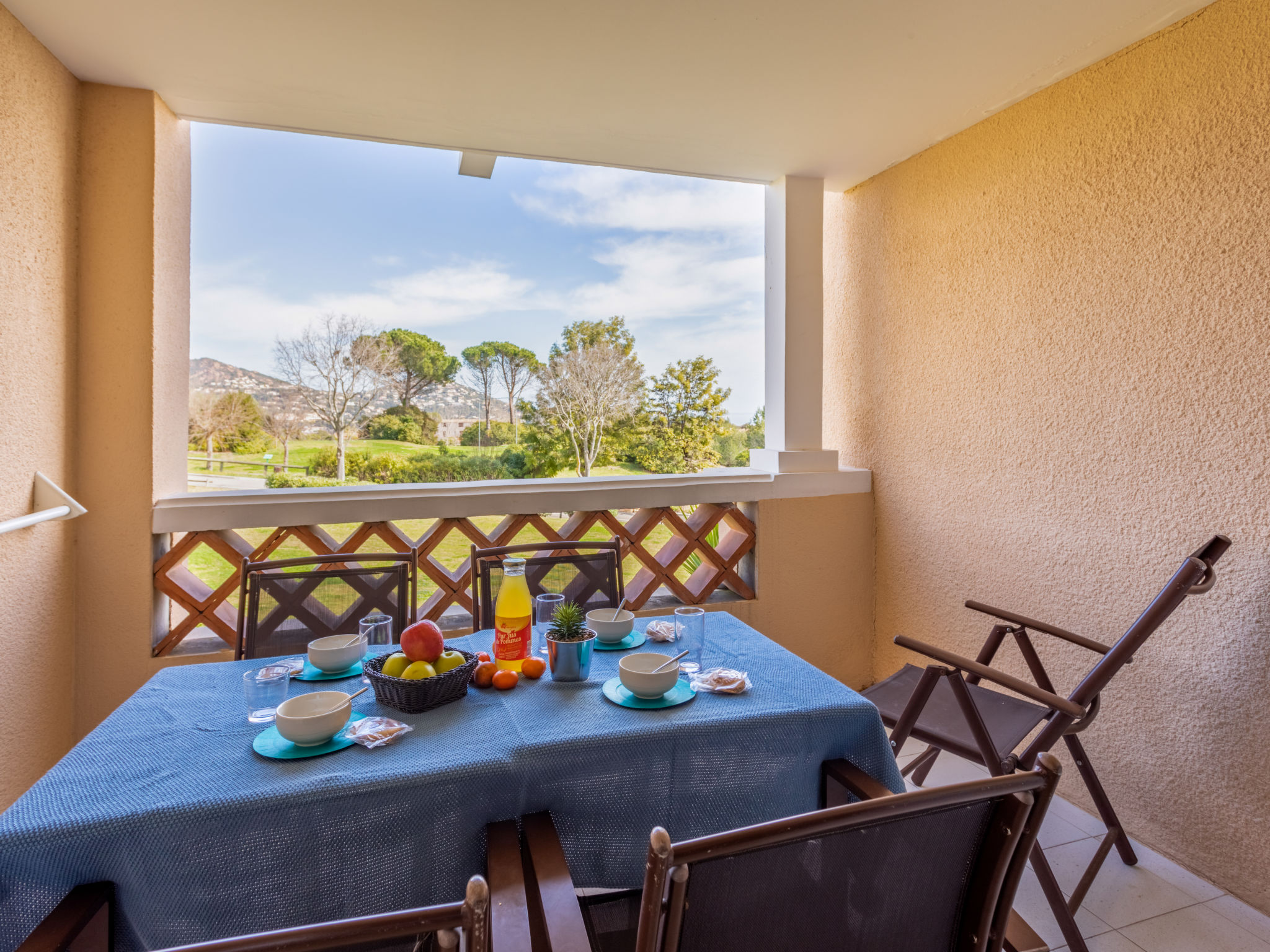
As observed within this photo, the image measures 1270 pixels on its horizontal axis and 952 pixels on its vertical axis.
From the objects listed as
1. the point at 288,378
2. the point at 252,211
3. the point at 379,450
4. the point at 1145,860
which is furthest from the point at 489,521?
the point at 1145,860

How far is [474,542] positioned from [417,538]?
9.4 inches

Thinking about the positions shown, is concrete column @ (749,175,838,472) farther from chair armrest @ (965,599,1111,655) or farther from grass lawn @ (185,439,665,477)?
chair armrest @ (965,599,1111,655)

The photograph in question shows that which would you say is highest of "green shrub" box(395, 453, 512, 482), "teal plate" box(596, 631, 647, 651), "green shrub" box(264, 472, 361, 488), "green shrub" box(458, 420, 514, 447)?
"green shrub" box(458, 420, 514, 447)

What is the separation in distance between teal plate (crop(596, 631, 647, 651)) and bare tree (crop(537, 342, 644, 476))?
4.79 feet

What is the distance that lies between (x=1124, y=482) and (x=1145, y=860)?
3.49 ft

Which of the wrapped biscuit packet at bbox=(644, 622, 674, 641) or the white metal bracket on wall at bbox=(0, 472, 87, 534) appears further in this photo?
the white metal bracket on wall at bbox=(0, 472, 87, 534)

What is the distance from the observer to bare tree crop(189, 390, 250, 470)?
2.56 meters

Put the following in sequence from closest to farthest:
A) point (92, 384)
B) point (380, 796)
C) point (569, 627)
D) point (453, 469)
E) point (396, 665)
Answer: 1. point (380, 796)
2. point (396, 665)
3. point (569, 627)
4. point (92, 384)
5. point (453, 469)

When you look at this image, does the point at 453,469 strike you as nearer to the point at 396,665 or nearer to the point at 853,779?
the point at 396,665

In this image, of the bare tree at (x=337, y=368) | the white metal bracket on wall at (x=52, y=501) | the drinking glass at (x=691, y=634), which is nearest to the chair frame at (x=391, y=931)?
the drinking glass at (x=691, y=634)

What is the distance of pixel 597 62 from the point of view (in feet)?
6.80

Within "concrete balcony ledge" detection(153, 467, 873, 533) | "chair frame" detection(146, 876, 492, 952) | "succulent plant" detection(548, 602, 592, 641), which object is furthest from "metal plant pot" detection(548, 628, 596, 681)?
"concrete balcony ledge" detection(153, 467, 873, 533)

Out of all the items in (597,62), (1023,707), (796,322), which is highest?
(597,62)

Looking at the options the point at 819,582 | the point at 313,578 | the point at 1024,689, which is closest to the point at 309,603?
the point at 313,578
